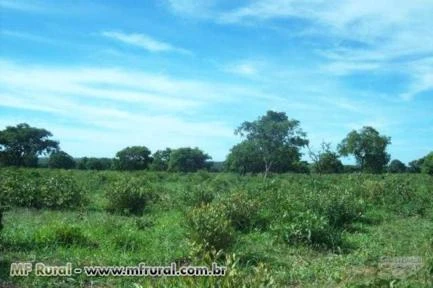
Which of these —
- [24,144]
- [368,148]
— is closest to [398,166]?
[368,148]

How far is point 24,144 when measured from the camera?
181 feet

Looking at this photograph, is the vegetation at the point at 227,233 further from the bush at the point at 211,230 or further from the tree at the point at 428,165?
the tree at the point at 428,165

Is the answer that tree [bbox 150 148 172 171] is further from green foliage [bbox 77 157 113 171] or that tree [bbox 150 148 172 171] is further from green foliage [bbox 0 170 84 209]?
green foliage [bbox 0 170 84 209]

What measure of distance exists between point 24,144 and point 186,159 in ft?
57.8

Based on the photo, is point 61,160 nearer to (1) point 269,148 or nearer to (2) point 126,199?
(1) point 269,148

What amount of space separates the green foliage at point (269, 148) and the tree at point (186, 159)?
8.26 m

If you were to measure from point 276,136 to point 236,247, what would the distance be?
44391 mm

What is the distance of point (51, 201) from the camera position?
15.8 meters

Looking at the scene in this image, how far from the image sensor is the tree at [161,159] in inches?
2366

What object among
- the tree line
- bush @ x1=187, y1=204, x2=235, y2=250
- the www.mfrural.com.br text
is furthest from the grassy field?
the tree line

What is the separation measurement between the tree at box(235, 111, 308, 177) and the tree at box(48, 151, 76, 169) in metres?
18.1

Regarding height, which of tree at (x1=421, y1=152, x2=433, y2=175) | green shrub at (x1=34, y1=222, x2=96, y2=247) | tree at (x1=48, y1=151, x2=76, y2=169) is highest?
tree at (x1=421, y1=152, x2=433, y2=175)

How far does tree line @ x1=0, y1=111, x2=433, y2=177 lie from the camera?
5303cm

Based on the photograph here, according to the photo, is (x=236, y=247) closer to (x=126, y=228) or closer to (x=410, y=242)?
(x=126, y=228)
